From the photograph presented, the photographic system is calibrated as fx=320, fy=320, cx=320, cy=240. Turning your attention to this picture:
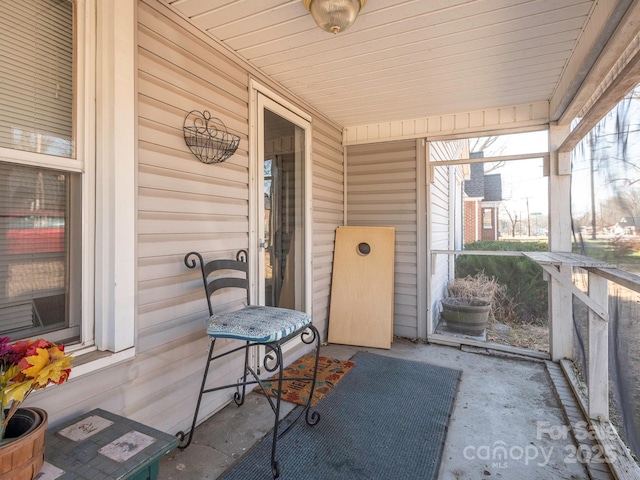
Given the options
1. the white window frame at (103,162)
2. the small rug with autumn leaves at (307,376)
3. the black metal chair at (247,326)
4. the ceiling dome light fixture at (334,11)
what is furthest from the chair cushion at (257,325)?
the ceiling dome light fixture at (334,11)

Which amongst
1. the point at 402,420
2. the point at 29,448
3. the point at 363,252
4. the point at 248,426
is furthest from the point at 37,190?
the point at 363,252

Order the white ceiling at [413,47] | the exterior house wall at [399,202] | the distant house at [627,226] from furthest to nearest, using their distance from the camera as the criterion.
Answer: the exterior house wall at [399,202] < the white ceiling at [413,47] < the distant house at [627,226]

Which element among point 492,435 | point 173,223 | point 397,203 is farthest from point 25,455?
point 397,203

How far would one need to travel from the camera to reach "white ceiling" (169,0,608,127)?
69.3 inches

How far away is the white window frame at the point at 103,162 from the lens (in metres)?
1.48

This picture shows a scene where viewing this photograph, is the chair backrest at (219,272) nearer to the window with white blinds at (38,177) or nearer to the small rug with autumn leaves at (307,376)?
the window with white blinds at (38,177)

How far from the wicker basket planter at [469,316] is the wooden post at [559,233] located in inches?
27.4

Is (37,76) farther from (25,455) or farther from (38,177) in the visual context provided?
(25,455)

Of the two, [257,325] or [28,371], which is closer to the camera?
[28,371]

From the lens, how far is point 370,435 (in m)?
1.94

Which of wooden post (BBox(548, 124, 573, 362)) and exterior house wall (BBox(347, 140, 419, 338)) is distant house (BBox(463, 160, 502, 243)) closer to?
wooden post (BBox(548, 124, 573, 362))

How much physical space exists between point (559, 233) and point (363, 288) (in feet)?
6.40

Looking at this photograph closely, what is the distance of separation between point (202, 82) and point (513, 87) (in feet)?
8.17

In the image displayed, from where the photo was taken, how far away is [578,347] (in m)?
2.77
